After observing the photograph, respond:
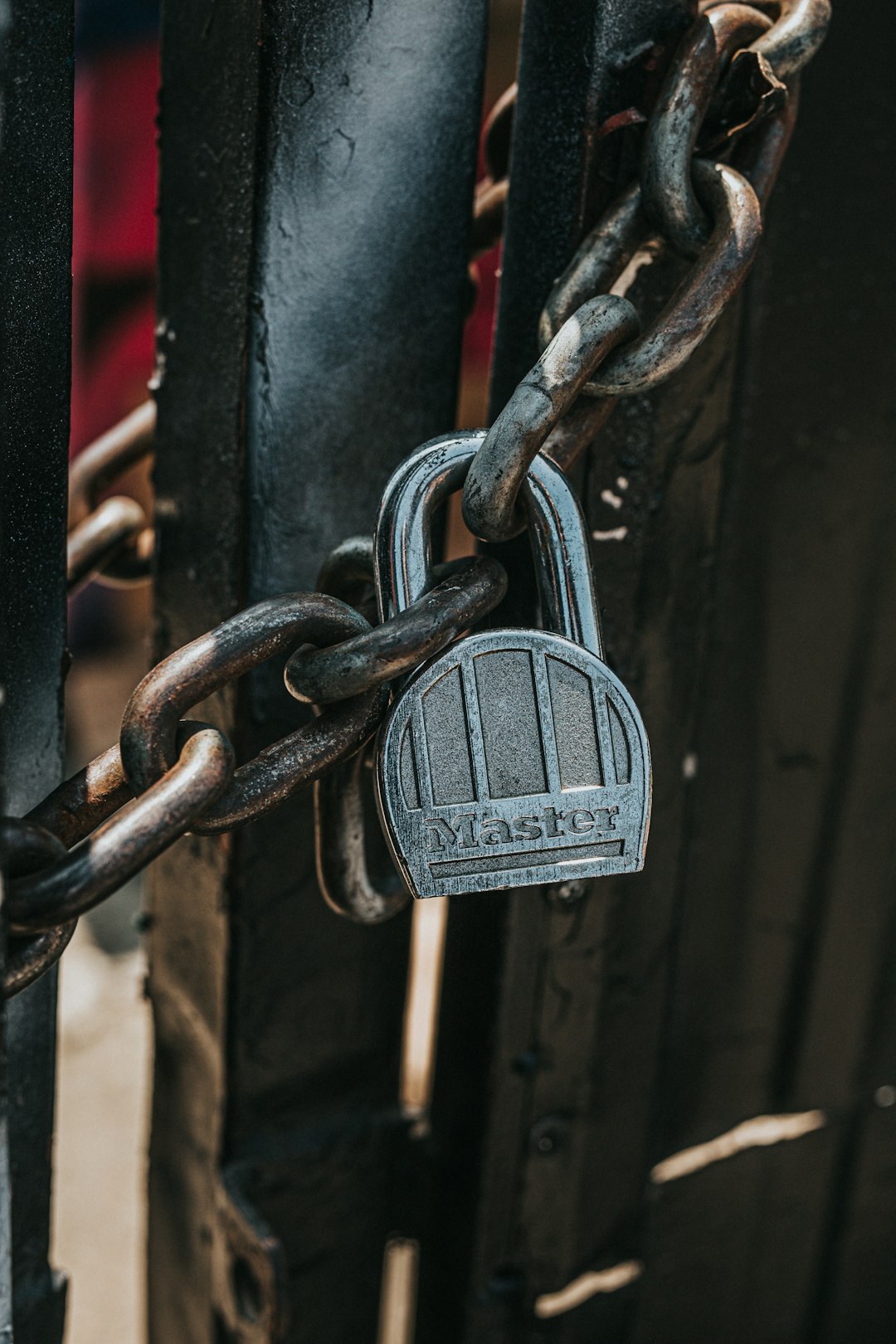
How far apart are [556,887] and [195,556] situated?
31 centimetres

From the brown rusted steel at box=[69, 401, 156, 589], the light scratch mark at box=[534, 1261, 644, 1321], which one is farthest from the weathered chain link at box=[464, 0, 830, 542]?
the light scratch mark at box=[534, 1261, 644, 1321]

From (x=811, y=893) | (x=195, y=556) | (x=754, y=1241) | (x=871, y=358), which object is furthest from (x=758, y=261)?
(x=754, y=1241)

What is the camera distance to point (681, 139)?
0.55 meters

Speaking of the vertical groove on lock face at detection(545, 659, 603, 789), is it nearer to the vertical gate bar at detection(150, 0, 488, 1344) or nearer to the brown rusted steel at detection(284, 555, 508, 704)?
the brown rusted steel at detection(284, 555, 508, 704)

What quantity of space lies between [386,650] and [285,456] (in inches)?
9.7

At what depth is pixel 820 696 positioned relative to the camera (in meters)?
0.95

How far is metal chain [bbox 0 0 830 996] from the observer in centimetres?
42

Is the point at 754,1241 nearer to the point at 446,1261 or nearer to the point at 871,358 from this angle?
the point at 446,1261

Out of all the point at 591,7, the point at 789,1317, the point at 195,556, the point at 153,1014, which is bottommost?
the point at 789,1317

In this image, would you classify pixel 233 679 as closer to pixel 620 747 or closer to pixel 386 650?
pixel 386 650

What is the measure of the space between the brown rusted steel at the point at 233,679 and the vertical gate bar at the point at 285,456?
0.22 metres

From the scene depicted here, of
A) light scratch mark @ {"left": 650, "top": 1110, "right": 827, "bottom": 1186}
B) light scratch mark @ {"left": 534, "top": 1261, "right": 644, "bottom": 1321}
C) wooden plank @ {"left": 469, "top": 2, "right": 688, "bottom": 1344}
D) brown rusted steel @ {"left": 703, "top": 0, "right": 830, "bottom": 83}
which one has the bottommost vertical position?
light scratch mark @ {"left": 534, "top": 1261, "right": 644, "bottom": 1321}

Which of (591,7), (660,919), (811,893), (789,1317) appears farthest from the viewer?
(789,1317)

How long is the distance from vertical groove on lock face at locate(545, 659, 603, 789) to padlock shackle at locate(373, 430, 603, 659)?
0.02 meters
